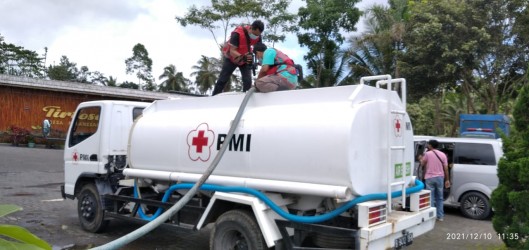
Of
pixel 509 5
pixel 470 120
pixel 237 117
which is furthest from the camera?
pixel 509 5

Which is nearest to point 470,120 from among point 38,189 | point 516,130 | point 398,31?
point 398,31

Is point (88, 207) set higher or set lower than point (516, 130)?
lower

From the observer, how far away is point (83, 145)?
777cm

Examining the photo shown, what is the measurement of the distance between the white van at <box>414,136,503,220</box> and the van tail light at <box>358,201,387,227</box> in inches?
212

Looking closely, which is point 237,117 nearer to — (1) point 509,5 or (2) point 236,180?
(2) point 236,180

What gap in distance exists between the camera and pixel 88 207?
7637mm

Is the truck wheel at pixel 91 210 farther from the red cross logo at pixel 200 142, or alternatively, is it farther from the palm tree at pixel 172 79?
the palm tree at pixel 172 79

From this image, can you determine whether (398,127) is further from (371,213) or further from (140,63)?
(140,63)

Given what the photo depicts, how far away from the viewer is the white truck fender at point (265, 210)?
477cm

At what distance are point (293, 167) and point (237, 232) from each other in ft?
3.66

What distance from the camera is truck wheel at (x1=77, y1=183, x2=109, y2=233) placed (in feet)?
24.2

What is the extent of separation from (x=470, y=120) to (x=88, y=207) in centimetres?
1105

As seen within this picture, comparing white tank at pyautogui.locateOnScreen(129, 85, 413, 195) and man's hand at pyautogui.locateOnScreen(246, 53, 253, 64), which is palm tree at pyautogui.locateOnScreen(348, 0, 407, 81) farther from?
white tank at pyautogui.locateOnScreen(129, 85, 413, 195)

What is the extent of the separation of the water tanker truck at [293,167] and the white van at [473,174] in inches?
180
